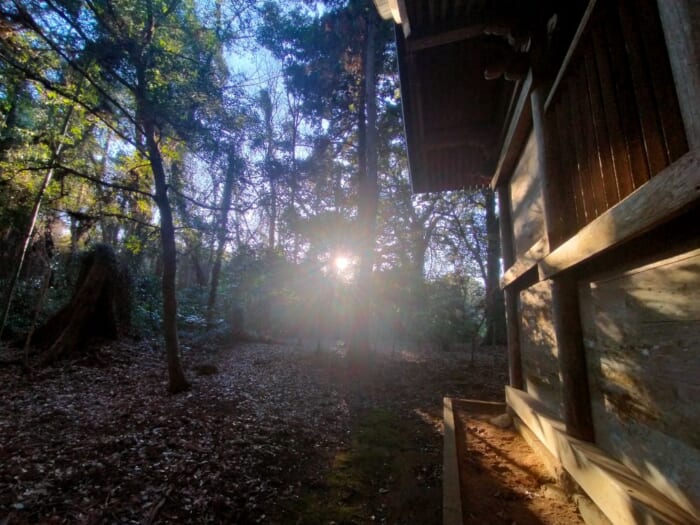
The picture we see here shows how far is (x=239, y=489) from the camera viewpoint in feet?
12.7

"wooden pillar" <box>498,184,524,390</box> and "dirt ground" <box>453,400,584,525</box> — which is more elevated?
"wooden pillar" <box>498,184,524,390</box>

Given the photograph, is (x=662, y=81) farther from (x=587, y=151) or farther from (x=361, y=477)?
(x=361, y=477)

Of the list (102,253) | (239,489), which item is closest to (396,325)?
(102,253)

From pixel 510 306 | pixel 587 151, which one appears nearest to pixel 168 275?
pixel 510 306

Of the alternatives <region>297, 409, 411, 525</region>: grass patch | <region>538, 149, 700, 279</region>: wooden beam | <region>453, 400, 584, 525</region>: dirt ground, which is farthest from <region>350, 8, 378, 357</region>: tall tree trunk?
<region>538, 149, 700, 279</region>: wooden beam

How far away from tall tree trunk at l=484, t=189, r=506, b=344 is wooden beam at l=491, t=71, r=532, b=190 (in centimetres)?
810

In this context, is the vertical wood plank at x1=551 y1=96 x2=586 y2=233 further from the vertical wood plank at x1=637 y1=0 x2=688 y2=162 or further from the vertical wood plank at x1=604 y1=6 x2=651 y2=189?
the vertical wood plank at x1=637 y1=0 x2=688 y2=162

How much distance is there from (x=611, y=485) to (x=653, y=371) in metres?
0.54

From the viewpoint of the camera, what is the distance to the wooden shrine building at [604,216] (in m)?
1.22

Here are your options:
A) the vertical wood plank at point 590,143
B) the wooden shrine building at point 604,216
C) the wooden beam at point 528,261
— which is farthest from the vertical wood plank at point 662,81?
the wooden beam at point 528,261

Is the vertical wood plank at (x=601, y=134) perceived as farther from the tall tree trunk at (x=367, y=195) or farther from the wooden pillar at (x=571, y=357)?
the tall tree trunk at (x=367, y=195)

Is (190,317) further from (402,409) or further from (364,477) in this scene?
(364,477)

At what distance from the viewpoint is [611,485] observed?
1.49m

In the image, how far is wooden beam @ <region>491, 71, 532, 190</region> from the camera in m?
2.90
